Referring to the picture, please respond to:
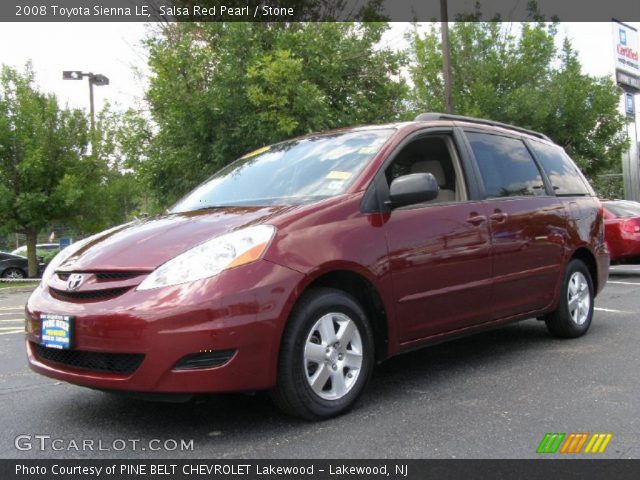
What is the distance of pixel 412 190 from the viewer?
388 centimetres

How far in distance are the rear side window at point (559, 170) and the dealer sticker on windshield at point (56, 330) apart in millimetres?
4069

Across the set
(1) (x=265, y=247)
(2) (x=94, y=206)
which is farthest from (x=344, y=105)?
(1) (x=265, y=247)

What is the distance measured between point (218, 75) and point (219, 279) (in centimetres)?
1117

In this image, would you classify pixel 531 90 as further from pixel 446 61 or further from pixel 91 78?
pixel 91 78

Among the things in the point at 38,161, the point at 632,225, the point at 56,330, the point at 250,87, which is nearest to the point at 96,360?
the point at 56,330

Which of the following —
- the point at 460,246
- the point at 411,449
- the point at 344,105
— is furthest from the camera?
the point at 344,105

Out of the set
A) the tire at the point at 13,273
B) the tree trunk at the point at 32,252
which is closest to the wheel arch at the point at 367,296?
the tree trunk at the point at 32,252

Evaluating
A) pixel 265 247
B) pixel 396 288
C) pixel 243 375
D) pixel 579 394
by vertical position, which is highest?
pixel 265 247

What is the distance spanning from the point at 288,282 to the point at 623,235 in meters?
9.27

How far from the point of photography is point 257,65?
13.0 m

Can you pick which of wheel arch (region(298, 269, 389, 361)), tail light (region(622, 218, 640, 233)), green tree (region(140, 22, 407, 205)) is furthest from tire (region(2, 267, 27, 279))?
wheel arch (region(298, 269, 389, 361))
